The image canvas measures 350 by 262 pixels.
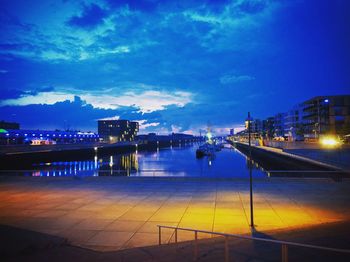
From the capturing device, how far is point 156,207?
602 inches

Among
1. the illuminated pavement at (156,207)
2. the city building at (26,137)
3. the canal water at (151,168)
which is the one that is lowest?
the canal water at (151,168)

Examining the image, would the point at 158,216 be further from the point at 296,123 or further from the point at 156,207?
the point at 296,123

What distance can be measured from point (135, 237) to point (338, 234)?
23.3ft

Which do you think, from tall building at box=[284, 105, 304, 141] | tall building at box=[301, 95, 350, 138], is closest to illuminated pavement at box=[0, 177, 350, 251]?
tall building at box=[301, 95, 350, 138]

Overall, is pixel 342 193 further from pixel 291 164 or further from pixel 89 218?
pixel 291 164

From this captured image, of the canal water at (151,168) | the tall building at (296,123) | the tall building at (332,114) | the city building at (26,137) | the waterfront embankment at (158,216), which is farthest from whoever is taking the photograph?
the tall building at (296,123)

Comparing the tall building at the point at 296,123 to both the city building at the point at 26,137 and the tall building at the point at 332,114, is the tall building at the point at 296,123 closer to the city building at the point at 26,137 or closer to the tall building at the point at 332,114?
the tall building at the point at 332,114

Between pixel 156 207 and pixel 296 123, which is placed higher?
pixel 296 123

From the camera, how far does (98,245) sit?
33.1ft

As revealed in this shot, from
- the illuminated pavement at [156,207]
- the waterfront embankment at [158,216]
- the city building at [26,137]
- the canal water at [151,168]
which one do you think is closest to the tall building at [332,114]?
the canal water at [151,168]

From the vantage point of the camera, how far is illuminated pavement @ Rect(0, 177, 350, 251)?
11.5m

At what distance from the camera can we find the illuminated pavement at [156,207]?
11.5m

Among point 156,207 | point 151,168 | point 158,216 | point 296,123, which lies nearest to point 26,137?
point 151,168

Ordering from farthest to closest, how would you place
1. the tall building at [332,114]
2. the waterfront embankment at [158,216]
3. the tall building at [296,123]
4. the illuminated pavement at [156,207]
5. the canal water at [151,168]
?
the tall building at [296,123] < the tall building at [332,114] < the canal water at [151,168] < the illuminated pavement at [156,207] < the waterfront embankment at [158,216]
